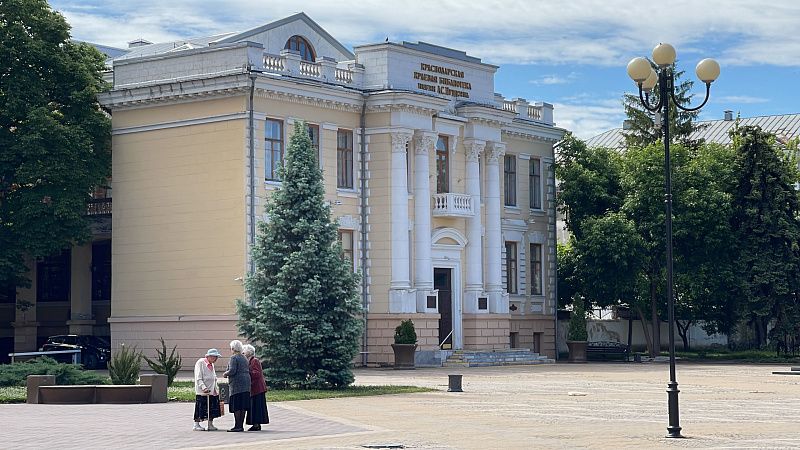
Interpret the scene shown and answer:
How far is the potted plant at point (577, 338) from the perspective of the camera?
56781 millimetres

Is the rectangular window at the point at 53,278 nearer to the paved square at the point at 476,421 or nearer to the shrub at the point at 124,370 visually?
the paved square at the point at 476,421

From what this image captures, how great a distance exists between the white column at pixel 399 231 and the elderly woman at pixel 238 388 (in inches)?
1013

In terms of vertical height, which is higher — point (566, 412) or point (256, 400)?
point (256, 400)

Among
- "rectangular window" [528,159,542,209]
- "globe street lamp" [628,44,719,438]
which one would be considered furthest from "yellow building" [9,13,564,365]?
"globe street lamp" [628,44,719,438]

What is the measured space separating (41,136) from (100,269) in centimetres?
938

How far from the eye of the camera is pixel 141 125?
1928 inches

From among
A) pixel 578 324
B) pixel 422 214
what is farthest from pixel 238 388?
pixel 578 324

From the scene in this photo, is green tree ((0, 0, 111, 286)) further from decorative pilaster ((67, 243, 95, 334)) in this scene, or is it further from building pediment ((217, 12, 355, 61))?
building pediment ((217, 12, 355, 61))

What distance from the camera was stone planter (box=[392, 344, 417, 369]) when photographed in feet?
158

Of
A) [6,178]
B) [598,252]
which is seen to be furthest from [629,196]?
[6,178]

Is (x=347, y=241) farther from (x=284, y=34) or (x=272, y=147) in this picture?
(x=284, y=34)

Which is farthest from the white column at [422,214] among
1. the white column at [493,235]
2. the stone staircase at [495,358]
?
the white column at [493,235]

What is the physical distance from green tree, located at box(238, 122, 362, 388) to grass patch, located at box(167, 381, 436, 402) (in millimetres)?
570

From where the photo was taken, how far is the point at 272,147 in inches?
1880
